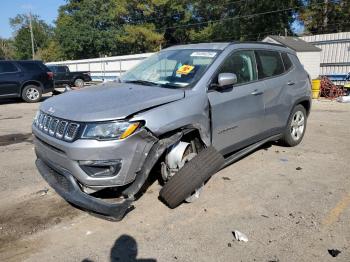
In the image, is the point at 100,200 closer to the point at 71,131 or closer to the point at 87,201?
the point at 87,201

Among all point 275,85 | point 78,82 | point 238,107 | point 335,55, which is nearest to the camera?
point 238,107

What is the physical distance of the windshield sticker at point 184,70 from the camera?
4461 millimetres

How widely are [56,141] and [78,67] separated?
33.7 m

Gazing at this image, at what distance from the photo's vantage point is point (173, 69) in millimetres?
4609

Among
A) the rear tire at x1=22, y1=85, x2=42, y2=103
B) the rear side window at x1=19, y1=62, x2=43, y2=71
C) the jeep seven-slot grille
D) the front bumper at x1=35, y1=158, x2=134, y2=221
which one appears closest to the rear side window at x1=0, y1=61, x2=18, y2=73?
the rear side window at x1=19, y1=62, x2=43, y2=71

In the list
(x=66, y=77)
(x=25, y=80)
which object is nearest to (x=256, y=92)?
(x=25, y=80)

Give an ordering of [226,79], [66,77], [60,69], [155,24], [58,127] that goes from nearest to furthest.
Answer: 1. [58,127]
2. [226,79]
3. [60,69]
4. [66,77]
5. [155,24]

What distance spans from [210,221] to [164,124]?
3.74ft

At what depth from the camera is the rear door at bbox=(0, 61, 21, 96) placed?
13.6 metres

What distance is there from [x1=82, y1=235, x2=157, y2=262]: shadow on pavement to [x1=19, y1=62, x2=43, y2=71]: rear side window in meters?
12.5

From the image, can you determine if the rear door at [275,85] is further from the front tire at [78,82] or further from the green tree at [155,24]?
the green tree at [155,24]

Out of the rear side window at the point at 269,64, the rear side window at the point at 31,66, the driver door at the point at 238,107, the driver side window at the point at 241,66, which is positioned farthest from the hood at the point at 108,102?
the rear side window at the point at 31,66

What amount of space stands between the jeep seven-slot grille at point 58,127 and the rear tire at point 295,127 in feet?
12.6

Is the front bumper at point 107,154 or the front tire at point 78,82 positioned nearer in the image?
the front bumper at point 107,154
